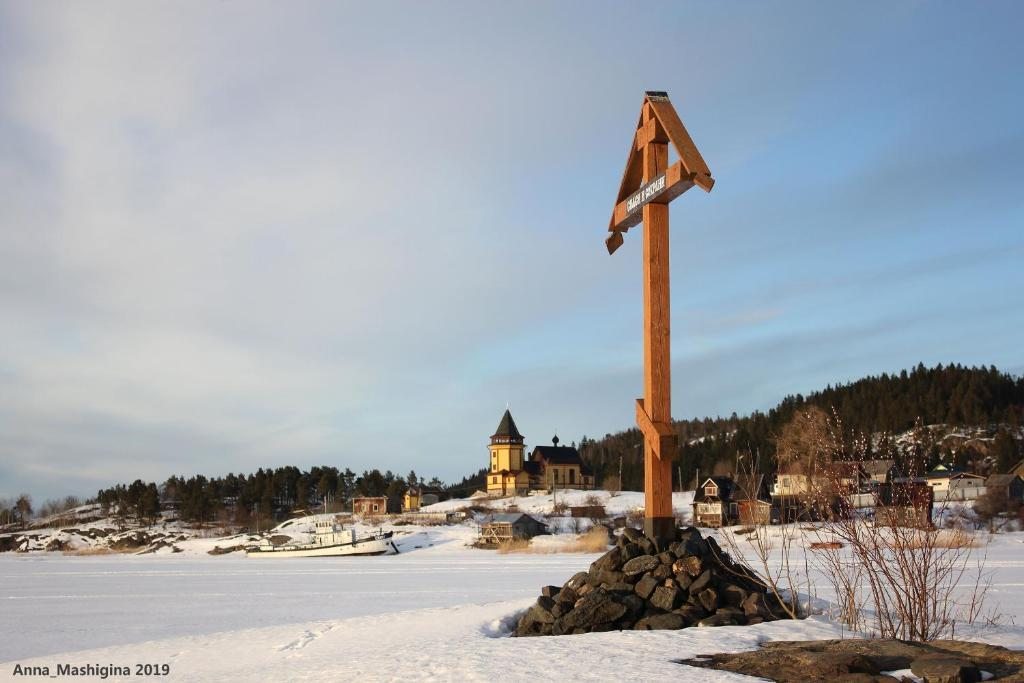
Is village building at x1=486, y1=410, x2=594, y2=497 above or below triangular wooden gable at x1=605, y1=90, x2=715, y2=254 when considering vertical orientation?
below

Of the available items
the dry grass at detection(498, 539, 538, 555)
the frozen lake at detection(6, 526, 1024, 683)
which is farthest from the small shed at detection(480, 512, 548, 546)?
the frozen lake at detection(6, 526, 1024, 683)

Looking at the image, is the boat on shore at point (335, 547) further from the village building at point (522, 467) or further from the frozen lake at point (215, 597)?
the village building at point (522, 467)

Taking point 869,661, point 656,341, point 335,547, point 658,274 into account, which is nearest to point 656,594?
point 656,341

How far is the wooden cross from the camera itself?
1218 centimetres

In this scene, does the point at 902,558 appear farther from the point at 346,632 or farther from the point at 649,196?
the point at 346,632

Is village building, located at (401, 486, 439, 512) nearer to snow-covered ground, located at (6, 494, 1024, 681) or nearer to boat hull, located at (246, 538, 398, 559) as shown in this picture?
boat hull, located at (246, 538, 398, 559)

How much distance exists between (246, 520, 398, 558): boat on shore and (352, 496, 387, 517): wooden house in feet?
71.0

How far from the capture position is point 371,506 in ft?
273

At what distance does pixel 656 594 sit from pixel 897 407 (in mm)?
112623

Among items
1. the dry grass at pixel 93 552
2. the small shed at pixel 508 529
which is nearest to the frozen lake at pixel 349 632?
the small shed at pixel 508 529

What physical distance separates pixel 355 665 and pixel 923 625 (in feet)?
17.9

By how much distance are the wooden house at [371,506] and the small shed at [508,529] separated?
92.5ft

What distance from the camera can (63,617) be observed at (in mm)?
17750

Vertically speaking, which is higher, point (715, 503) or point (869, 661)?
point (869, 661)
